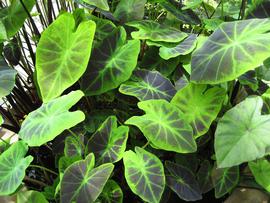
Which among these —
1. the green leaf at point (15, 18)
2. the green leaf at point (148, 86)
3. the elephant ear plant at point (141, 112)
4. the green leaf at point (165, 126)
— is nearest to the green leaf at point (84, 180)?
the elephant ear plant at point (141, 112)

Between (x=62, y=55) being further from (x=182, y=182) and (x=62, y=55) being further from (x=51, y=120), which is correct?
(x=182, y=182)

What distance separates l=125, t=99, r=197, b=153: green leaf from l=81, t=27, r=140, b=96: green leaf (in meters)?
0.14

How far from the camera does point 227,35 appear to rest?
35.9 inches

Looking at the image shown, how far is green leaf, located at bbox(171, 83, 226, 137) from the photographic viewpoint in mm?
938

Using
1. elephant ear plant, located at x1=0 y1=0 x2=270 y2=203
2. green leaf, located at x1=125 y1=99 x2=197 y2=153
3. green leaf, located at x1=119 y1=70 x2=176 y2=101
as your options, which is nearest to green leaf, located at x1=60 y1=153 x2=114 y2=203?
elephant ear plant, located at x1=0 y1=0 x2=270 y2=203

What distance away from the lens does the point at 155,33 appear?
1.13 metres

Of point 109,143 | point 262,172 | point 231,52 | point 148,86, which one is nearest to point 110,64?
point 148,86

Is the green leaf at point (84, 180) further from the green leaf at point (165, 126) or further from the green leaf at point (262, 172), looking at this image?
the green leaf at point (262, 172)

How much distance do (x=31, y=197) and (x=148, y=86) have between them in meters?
0.43

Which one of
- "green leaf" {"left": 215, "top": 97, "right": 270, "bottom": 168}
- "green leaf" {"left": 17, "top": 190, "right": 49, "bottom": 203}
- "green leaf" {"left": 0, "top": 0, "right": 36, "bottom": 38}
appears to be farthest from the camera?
"green leaf" {"left": 0, "top": 0, "right": 36, "bottom": 38}

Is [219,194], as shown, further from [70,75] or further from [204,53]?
[70,75]

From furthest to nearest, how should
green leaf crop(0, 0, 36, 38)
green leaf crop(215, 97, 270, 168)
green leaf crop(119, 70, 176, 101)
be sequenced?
1. green leaf crop(0, 0, 36, 38)
2. green leaf crop(119, 70, 176, 101)
3. green leaf crop(215, 97, 270, 168)

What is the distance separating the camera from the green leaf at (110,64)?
1013 mm

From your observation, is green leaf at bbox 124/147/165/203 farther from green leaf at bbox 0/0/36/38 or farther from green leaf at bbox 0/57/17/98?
green leaf at bbox 0/0/36/38
